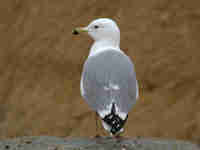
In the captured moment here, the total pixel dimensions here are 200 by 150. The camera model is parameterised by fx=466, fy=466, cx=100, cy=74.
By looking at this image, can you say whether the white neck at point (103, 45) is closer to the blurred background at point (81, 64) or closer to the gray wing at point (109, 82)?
the gray wing at point (109, 82)

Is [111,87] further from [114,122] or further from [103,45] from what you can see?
[103,45]

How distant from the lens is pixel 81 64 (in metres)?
7.62

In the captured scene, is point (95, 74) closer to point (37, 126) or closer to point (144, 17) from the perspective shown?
point (144, 17)

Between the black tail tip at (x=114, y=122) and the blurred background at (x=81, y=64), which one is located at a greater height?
the blurred background at (x=81, y=64)

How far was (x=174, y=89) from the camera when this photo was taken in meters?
6.90

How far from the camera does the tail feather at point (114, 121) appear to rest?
3.48 m

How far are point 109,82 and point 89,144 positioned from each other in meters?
0.61

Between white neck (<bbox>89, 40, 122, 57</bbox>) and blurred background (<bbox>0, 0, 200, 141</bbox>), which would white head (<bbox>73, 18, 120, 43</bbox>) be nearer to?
white neck (<bbox>89, 40, 122, 57</bbox>)

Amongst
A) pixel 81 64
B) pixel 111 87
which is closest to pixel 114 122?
pixel 111 87

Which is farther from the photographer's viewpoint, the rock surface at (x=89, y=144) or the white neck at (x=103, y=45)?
Result: the white neck at (x=103, y=45)

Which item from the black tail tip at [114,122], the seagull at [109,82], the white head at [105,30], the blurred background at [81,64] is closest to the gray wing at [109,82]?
the seagull at [109,82]

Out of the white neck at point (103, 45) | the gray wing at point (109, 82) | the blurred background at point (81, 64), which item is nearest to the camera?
the gray wing at point (109, 82)

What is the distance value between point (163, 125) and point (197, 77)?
86 centimetres

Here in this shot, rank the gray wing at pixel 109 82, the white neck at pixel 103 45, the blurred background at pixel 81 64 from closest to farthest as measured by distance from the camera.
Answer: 1. the gray wing at pixel 109 82
2. the white neck at pixel 103 45
3. the blurred background at pixel 81 64
